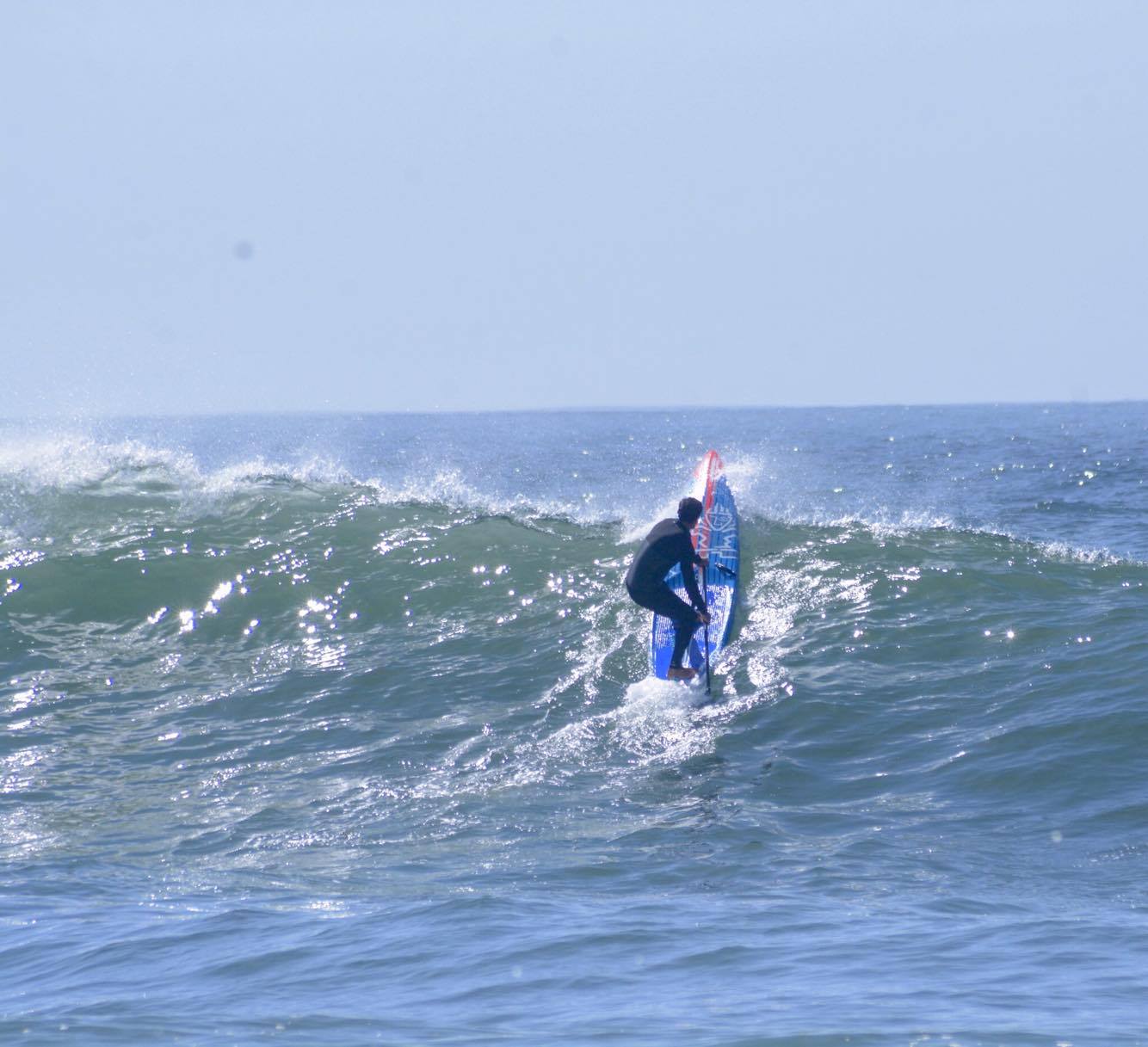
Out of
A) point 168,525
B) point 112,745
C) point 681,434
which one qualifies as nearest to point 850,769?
point 112,745

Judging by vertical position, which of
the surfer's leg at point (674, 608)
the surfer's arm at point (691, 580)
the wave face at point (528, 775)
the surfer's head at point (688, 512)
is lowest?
the wave face at point (528, 775)

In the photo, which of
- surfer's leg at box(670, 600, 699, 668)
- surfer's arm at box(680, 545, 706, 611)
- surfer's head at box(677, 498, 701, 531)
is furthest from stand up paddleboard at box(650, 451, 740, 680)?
surfer's head at box(677, 498, 701, 531)

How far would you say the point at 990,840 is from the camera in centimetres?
731

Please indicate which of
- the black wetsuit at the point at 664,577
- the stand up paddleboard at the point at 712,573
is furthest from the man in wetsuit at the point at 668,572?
the stand up paddleboard at the point at 712,573

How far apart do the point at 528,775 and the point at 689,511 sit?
2572mm

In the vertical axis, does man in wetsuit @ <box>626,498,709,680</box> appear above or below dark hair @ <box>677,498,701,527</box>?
below

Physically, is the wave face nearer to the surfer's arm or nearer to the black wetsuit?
the black wetsuit

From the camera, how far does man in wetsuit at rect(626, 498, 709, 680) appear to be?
1031 cm

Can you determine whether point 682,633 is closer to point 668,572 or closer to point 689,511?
point 668,572

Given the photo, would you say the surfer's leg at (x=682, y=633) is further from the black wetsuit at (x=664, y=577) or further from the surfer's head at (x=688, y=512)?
the surfer's head at (x=688, y=512)

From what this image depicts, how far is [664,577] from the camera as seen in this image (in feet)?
34.3

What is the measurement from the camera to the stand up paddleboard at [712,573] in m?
11.0

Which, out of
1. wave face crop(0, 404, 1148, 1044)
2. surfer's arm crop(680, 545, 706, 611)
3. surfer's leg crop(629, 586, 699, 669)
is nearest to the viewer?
wave face crop(0, 404, 1148, 1044)

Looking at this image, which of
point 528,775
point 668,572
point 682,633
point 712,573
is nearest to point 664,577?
point 668,572
